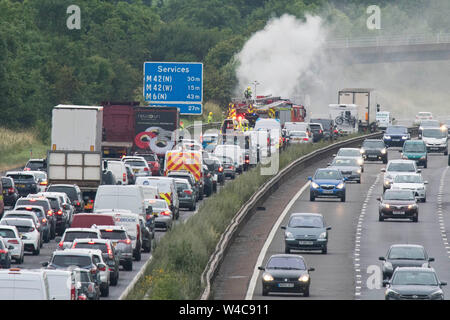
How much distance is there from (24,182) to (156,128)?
38.5ft

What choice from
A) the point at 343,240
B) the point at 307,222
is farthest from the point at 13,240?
the point at 343,240

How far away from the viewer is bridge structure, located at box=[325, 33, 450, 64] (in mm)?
140625

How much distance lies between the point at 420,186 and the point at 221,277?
21990mm

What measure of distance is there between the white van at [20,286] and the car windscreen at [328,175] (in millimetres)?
35625

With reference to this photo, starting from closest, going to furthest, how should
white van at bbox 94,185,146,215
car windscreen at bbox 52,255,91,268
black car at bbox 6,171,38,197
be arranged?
car windscreen at bbox 52,255,91,268 → white van at bbox 94,185,146,215 → black car at bbox 6,171,38,197

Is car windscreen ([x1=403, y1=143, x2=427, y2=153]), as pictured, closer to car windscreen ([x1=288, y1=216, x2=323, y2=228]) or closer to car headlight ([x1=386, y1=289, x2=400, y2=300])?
car windscreen ([x1=288, y1=216, x2=323, y2=228])

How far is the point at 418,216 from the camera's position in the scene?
2244 inches

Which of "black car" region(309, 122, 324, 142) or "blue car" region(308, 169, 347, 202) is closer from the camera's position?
"blue car" region(308, 169, 347, 202)

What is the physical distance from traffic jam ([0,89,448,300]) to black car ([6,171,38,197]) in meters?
0.05

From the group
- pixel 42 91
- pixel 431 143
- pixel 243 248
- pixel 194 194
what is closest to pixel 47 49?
pixel 42 91

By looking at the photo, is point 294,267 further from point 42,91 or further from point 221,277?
point 42,91

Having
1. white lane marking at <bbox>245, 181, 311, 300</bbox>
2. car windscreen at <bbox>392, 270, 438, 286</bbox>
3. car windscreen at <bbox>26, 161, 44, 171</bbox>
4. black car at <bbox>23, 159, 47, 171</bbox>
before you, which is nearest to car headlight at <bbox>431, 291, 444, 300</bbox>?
car windscreen at <bbox>392, 270, 438, 286</bbox>

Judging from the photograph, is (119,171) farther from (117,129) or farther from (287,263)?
(287,263)

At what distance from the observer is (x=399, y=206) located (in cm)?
5416
